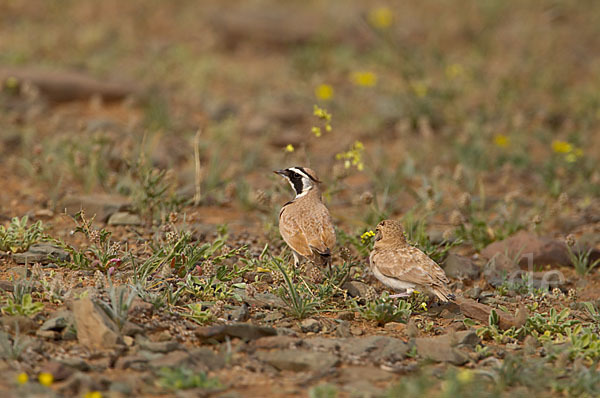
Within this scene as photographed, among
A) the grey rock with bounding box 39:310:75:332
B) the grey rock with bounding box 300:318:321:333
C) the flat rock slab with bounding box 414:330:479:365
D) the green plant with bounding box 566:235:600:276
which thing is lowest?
the green plant with bounding box 566:235:600:276

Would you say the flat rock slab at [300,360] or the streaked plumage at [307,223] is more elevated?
the streaked plumage at [307,223]

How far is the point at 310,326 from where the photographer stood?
5.16m

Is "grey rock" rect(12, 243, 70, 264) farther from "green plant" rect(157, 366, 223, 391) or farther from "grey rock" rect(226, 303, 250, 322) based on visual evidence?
"green plant" rect(157, 366, 223, 391)

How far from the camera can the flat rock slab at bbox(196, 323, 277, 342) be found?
4.80m

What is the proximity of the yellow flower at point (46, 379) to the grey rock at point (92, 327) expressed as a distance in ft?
1.41

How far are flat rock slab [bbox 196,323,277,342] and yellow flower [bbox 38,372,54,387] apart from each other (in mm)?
1011

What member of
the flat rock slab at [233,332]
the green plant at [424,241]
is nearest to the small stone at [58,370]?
the flat rock slab at [233,332]

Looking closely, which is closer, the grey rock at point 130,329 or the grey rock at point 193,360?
the grey rock at point 193,360

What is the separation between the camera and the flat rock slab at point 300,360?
4516mm

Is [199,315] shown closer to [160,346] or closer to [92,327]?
[160,346]

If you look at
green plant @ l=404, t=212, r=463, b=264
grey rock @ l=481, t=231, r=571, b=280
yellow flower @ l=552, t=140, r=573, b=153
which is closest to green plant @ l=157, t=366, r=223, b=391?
green plant @ l=404, t=212, r=463, b=264

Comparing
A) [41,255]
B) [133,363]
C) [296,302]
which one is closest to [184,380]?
[133,363]

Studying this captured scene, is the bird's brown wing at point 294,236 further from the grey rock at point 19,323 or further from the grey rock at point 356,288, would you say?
the grey rock at point 19,323

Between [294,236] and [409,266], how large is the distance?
94 cm
